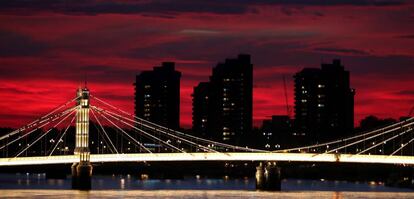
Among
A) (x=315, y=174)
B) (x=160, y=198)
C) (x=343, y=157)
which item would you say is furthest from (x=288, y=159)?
(x=315, y=174)

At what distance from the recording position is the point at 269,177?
13275 cm

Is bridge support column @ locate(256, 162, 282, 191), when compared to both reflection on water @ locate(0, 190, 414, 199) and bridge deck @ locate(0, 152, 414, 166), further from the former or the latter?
bridge deck @ locate(0, 152, 414, 166)

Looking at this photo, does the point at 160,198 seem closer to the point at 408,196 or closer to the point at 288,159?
the point at 288,159

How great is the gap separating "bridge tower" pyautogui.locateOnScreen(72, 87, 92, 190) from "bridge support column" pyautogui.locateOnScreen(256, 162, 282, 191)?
54.3 feet

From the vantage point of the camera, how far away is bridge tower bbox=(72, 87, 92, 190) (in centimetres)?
12606

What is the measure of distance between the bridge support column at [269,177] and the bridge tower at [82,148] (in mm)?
16538

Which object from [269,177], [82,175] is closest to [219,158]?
[269,177]

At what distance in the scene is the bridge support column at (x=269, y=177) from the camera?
434ft

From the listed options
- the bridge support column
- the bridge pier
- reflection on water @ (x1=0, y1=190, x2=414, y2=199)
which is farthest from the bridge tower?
the bridge support column

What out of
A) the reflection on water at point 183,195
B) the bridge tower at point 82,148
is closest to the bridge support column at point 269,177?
the reflection on water at point 183,195

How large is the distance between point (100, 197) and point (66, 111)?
21790 mm

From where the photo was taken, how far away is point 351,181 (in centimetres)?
18638

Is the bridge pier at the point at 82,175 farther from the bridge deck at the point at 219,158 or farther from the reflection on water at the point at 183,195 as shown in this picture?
the reflection on water at the point at 183,195

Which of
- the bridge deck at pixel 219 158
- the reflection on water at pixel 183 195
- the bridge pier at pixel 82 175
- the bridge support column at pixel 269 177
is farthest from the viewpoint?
the bridge support column at pixel 269 177
